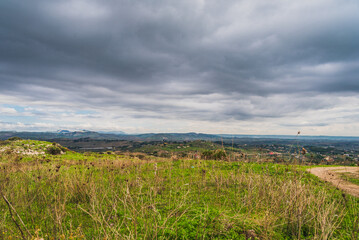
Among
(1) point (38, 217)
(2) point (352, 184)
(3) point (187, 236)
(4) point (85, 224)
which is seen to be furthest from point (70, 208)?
(2) point (352, 184)

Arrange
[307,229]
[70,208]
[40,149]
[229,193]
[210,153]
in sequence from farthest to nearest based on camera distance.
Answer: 1. [40,149]
2. [210,153]
3. [229,193]
4. [70,208]
5. [307,229]

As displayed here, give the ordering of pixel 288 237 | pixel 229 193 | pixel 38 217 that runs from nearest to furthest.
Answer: pixel 288 237
pixel 38 217
pixel 229 193

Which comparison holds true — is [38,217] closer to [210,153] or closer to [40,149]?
[210,153]

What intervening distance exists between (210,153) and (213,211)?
17.2 metres

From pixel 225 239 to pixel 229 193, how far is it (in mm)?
3700

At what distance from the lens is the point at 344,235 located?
4.63m

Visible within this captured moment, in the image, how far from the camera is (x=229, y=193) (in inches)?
295

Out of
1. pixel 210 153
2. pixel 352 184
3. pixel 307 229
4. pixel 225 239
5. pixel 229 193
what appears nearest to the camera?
pixel 225 239

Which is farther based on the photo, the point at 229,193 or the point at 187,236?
the point at 229,193

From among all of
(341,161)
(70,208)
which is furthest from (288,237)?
(341,161)

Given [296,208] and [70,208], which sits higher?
[296,208]

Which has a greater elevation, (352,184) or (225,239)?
(225,239)

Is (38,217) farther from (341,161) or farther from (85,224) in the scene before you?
(341,161)

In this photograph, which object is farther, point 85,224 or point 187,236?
point 85,224
